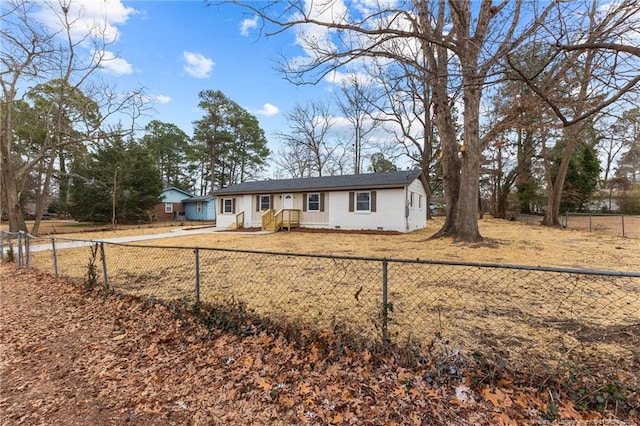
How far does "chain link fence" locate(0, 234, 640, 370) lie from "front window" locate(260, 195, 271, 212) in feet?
35.1

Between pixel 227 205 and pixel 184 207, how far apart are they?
15610 mm

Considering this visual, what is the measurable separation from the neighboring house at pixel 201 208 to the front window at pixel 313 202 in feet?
57.1

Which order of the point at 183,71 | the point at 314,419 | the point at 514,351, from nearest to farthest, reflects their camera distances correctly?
the point at 314,419 → the point at 514,351 → the point at 183,71

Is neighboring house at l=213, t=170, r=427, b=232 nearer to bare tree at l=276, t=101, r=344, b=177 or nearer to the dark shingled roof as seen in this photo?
the dark shingled roof

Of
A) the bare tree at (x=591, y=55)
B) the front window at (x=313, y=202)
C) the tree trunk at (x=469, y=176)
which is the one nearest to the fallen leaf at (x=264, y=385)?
the bare tree at (x=591, y=55)

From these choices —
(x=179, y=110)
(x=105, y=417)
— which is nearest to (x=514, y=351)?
(x=105, y=417)

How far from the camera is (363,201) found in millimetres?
14898

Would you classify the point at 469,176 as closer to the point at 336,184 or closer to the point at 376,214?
the point at 376,214

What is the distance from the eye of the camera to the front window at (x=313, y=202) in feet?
53.3

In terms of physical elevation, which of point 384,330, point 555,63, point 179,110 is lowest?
point 384,330

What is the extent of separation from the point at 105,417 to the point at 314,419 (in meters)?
1.53

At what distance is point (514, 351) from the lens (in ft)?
8.89

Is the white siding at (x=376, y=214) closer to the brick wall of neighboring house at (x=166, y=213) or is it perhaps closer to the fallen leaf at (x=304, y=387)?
the fallen leaf at (x=304, y=387)

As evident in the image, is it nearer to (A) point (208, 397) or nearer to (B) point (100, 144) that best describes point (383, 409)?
(A) point (208, 397)
